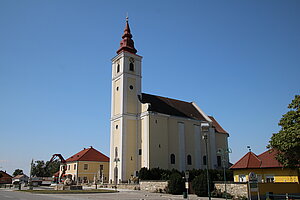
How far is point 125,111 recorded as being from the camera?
44.9 metres

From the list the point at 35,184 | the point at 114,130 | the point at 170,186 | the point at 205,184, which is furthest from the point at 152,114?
the point at 35,184

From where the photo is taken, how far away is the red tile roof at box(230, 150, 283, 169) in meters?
26.0

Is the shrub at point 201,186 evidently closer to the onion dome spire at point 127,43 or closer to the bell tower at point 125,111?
the bell tower at point 125,111

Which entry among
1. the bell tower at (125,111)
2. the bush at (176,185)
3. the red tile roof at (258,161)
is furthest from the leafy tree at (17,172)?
the red tile roof at (258,161)

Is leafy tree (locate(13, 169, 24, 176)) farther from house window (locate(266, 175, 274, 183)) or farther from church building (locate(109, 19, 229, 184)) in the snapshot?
house window (locate(266, 175, 274, 183))

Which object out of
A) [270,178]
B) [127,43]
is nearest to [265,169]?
[270,178]

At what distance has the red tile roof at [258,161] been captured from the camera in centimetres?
2601

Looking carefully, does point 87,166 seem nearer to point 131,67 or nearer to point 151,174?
point 131,67

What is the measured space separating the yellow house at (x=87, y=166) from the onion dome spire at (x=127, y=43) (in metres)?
23.1

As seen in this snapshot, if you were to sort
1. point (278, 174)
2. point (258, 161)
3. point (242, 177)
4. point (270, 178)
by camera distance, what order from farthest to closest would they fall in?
point (242, 177), point (258, 161), point (270, 178), point (278, 174)

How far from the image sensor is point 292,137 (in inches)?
800

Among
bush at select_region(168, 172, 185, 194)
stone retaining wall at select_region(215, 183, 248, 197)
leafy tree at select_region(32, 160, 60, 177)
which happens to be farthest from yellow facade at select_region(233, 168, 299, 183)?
leafy tree at select_region(32, 160, 60, 177)

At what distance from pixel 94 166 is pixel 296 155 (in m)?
44.1

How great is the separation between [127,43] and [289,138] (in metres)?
34.3
